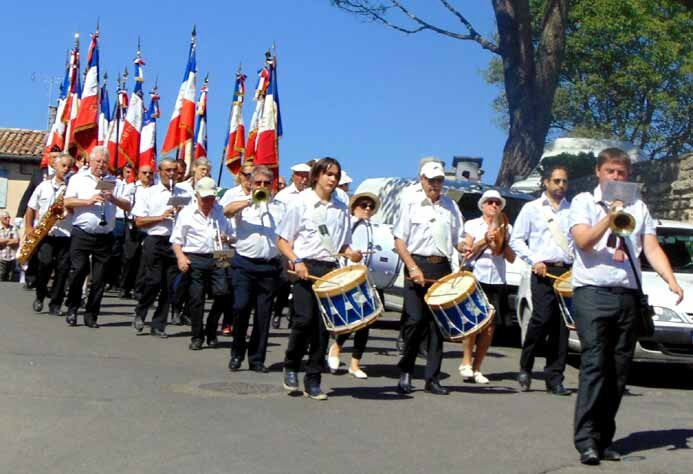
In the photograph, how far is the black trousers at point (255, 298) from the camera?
11578 mm

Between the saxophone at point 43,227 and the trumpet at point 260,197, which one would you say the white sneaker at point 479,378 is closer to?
the trumpet at point 260,197

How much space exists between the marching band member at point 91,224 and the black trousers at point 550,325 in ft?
19.4

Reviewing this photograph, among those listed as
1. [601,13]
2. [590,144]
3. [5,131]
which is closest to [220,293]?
[590,144]

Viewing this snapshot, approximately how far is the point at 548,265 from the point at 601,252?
120 inches

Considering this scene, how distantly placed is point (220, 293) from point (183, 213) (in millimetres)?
1074

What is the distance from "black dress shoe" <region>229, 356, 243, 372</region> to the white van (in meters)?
3.76

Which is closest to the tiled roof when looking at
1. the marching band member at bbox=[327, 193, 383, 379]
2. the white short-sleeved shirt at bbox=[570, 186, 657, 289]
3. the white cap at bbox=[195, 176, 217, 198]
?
the white cap at bbox=[195, 176, 217, 198]

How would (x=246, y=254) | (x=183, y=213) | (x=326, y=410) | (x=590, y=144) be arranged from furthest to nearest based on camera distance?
1. (x=590, y=144)
2. (x=183, y=213)
3. (x=246, y=254)
4. (x=326, y=410)

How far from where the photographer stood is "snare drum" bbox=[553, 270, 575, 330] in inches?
414

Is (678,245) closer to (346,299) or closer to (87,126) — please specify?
(346,299)

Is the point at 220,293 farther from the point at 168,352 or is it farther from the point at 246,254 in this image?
the point at 246,254

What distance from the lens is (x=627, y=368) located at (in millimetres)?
7906

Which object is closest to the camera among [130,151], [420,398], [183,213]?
[420,398]

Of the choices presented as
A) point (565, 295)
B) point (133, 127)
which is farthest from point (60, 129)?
point (565, 295)
